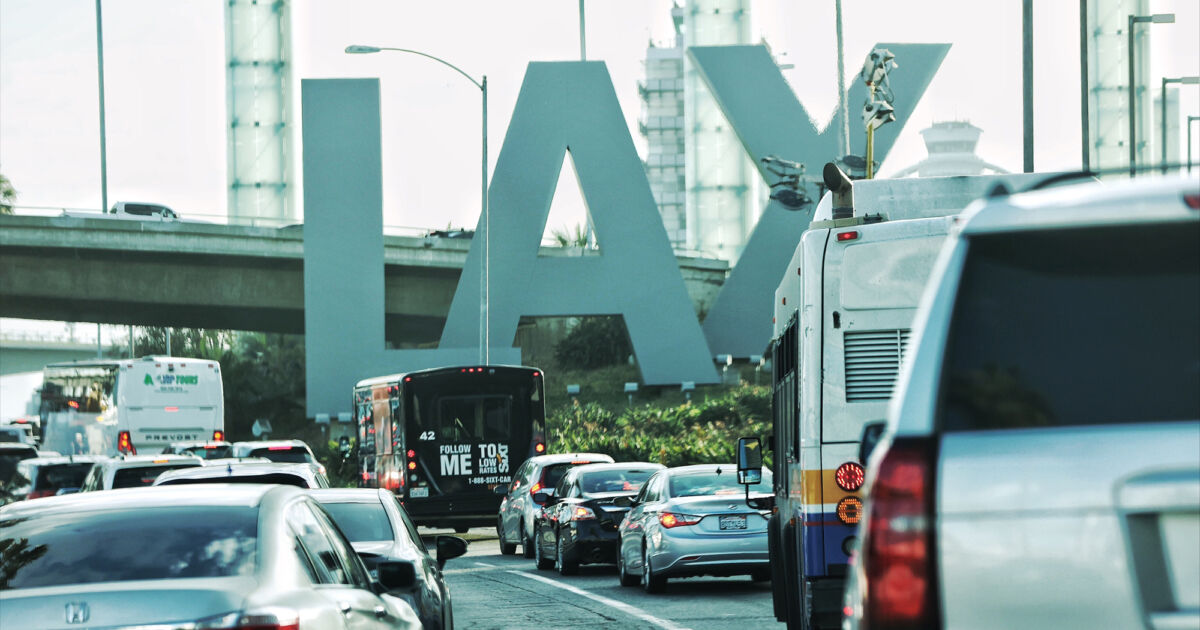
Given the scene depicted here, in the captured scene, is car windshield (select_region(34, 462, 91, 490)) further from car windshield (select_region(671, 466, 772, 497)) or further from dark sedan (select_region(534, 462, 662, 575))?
car windshield (select_region(671, 466, 772, 497))

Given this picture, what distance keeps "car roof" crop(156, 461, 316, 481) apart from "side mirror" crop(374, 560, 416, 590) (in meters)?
6.74

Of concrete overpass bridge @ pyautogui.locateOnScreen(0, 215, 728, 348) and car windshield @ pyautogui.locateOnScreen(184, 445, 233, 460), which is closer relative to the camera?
car windshield @ pyautogui.locateOnScreen(184, 445, 233, 460)

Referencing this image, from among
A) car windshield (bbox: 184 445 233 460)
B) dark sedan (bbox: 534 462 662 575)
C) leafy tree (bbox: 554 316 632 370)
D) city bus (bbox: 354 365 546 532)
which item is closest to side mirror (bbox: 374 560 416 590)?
dark sedan (bbox: 534 462 662 575)

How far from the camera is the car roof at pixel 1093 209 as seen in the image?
4230mm

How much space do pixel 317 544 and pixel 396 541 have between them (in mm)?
4999

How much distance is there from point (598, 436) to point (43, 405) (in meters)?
16.0

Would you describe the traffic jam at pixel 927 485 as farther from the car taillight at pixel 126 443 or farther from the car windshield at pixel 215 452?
the car taillight at pixel 126 443

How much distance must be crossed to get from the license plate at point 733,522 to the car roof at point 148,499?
35.1 feet

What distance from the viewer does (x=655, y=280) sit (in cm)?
5003

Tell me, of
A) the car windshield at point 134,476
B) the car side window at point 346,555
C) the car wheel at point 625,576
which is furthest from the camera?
the car windshield at point 134,476

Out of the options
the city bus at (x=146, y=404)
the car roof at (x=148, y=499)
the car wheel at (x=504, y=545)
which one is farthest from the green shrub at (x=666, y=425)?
the car roof at (x=148, y=499)

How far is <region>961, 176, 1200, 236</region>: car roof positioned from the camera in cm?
423

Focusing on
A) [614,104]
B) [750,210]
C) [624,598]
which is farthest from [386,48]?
[750,210]

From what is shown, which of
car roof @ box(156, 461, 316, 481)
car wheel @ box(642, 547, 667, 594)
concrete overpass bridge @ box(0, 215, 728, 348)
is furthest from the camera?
concrete overpass bridge @ box(0, 215, 728, 348)
